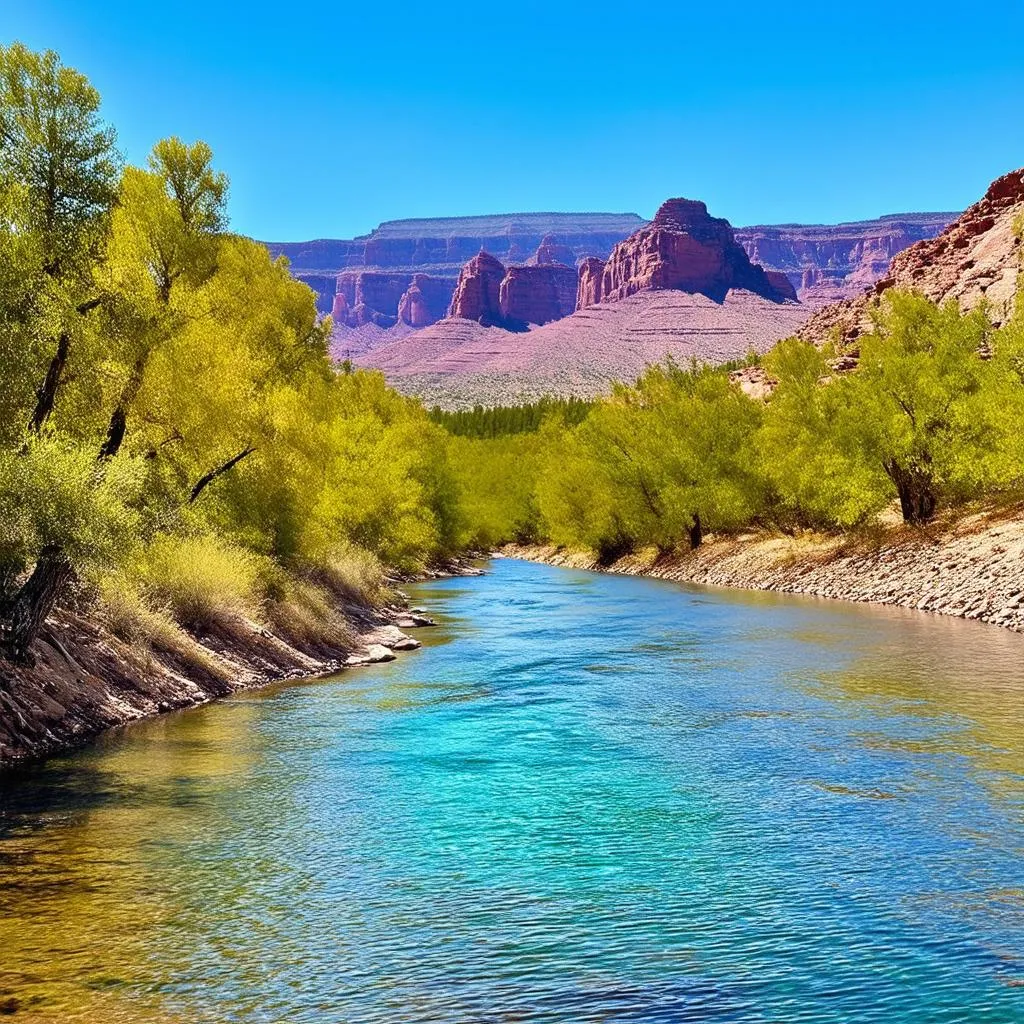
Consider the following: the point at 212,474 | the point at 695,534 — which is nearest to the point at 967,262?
the point at 695,534

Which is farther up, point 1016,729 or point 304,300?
point 304,300

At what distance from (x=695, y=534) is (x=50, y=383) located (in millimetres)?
58088

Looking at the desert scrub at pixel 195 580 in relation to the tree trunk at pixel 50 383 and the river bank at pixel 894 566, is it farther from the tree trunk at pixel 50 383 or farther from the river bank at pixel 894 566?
the river bank at pixel 894 566

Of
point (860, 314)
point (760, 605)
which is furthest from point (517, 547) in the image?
point (760, 605)

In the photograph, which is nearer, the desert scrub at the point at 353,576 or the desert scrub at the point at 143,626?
the desert scrub at the point at 143,626

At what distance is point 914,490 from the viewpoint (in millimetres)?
52656

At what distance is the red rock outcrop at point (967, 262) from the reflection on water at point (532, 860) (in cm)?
8202

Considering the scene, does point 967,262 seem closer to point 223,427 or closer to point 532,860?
point 223,427

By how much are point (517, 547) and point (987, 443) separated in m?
67.0

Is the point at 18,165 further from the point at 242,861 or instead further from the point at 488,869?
the point at 488,869

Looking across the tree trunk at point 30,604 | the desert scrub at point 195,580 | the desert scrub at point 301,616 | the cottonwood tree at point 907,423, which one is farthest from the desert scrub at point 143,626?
the cottonwood tree at point 907,423

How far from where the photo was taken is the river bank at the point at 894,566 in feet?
132

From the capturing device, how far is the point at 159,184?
91.7ft

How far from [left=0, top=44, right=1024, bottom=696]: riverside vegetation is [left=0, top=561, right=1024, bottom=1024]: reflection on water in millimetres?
4094
